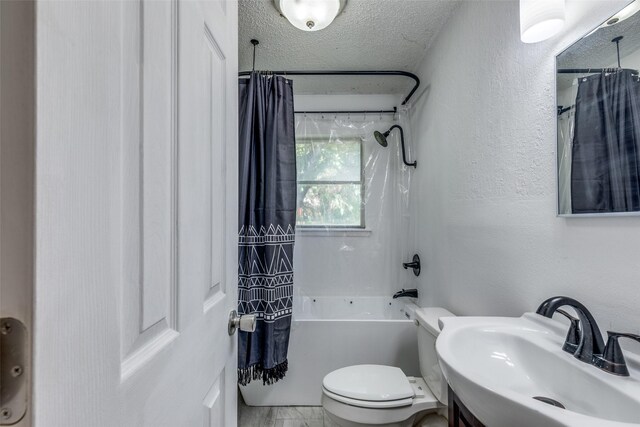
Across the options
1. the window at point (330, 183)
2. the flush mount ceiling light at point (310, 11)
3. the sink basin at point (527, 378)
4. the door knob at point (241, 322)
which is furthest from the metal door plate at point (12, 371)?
the window at point (330, 183)

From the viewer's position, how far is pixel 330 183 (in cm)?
225

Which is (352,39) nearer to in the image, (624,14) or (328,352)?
(624,14)

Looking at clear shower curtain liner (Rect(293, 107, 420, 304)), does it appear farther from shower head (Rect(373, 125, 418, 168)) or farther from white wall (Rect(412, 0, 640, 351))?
white wall (Rect(412, 0, 640, 351))

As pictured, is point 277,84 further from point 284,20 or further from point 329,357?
point 329,357

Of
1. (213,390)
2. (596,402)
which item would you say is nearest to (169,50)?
(213,390)

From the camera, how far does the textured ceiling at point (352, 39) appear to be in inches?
56.4

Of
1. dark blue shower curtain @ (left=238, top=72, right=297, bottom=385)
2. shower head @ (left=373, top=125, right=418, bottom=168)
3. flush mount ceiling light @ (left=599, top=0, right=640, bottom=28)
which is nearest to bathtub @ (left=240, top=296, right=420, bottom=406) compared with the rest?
dark blue shower curtain @ (left=238, top=72, right=297, bottom=385)

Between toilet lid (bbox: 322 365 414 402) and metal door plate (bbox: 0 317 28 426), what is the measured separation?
1286 millimetres

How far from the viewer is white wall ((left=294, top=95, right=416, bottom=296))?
2240mm

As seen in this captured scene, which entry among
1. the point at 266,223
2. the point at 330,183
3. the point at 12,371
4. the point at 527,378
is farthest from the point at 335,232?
the point at 12,371

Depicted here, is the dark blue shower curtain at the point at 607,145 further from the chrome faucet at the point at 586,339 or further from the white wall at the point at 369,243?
the white wall at the point at 369,243

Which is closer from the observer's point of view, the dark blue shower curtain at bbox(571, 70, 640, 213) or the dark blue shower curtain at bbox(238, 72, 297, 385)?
the dark blue shower curtain at bbox(571, 70, 640, 213)

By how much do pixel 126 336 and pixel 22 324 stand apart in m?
0.14

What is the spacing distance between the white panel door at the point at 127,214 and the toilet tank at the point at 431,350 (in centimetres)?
104
